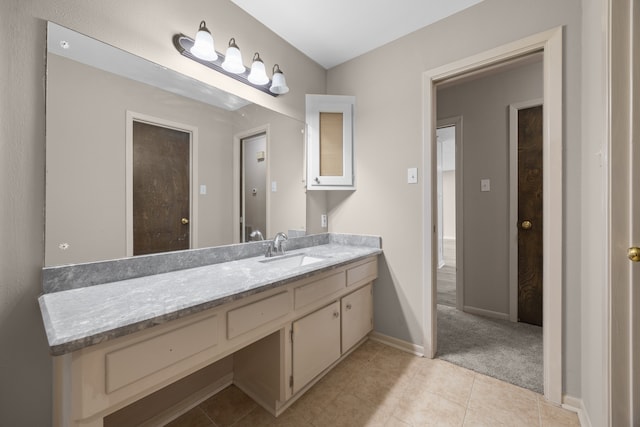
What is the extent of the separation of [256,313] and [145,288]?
468 millimetres

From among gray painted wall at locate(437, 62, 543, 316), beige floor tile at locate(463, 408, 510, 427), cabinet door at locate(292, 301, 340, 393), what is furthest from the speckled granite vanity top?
gray painted wall at locate(437, 62, 543, 316)

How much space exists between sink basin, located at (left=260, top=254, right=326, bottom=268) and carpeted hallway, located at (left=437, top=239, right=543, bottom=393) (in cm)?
122

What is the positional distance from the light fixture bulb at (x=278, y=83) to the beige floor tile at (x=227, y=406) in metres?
2.02

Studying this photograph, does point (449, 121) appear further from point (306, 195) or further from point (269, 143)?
point (269, 143)

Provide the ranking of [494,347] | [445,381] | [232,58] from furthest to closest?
[494,347] → [445,381] → [232,58]

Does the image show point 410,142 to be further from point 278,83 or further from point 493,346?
point 493,346

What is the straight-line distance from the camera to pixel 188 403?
1.43 meters

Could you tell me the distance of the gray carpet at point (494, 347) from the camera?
1.72m

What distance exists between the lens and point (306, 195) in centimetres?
228

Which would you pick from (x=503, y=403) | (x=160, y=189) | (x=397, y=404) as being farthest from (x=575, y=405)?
(x=160, y=189)

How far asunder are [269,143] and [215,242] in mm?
821

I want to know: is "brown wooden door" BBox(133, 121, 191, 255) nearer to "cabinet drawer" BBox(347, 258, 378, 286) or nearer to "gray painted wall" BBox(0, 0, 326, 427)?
"gray painted wall" BBox(0, 0, 326, 427)

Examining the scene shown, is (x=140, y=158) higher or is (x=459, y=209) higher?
(x=140, y=158)

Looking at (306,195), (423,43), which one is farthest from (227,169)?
(423,43)
